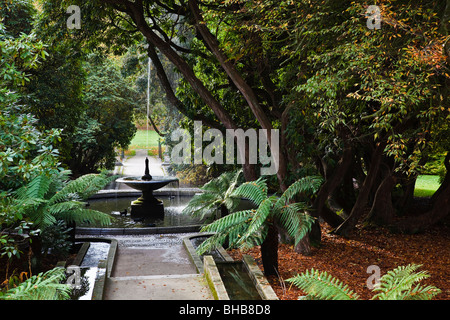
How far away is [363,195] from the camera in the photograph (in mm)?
9469

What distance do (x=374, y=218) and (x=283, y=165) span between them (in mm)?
3669

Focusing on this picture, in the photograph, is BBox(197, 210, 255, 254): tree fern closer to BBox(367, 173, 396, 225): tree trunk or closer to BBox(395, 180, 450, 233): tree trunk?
BBox(367, 173, 396, 225): tree trunk

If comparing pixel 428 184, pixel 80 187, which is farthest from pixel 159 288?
pixel 428 184

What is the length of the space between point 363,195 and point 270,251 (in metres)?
3.75

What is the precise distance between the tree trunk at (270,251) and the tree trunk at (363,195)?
3.54 meters

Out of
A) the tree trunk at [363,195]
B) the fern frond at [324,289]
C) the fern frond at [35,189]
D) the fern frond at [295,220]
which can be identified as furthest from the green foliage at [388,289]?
the tree trunk at [363,195]

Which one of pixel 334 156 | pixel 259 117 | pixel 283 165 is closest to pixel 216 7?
pixel 259 117

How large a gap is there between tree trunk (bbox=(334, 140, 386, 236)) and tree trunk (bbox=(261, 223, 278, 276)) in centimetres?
354

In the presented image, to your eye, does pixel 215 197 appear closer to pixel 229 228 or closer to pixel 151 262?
pixel 151 262

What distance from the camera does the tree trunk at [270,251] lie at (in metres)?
6.52

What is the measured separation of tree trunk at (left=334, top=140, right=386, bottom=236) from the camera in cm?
941

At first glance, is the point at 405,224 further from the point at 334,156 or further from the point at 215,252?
the point at 215,252
